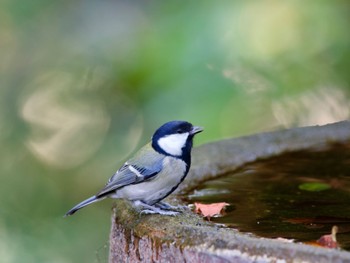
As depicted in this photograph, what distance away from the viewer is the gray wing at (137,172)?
277 cm

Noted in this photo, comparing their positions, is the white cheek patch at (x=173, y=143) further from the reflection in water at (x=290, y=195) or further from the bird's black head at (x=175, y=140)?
→ the reflection in water at (x=290, y=195)

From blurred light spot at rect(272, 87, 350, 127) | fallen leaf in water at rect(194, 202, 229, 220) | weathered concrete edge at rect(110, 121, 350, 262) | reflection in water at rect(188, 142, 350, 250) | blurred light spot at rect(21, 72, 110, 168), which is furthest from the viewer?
blurred light spot at rect(21, 72, 110, 168)

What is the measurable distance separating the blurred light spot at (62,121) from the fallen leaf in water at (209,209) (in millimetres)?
2725

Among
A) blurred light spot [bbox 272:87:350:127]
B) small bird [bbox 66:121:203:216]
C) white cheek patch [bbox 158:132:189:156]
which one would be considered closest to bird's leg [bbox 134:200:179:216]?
small bird [bbox 66:121:203:216]

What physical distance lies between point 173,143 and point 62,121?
282 centimetres

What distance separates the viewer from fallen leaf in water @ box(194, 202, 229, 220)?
2.57 meters

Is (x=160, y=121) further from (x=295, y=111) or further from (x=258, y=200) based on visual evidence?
(x=258, y=200)

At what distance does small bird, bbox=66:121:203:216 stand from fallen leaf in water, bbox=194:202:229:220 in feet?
0.34

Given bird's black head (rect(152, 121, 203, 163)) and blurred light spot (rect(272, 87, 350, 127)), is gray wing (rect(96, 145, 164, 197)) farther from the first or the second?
blurred light spot (rect(272, 87, 350, 127))

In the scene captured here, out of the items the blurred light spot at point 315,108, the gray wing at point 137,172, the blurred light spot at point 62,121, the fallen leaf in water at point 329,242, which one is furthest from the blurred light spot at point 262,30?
the blurred light spot at point 62,121

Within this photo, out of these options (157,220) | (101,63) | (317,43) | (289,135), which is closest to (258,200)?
(157,220)

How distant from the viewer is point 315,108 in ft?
13.1

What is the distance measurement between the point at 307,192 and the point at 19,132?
298 cm

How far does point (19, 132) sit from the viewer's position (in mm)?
5461
